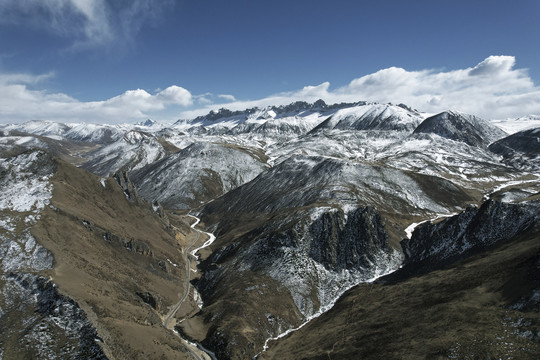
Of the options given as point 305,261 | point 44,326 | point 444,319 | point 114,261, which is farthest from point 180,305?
point 444,319

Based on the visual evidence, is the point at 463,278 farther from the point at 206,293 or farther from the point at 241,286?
the point at 206,293

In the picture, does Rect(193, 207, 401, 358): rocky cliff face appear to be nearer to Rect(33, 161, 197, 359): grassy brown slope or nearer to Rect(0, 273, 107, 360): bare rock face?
Rect(33, 161, 197, 359): grassy brown slope

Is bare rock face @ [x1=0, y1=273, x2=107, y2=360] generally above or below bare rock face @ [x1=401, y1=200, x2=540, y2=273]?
above

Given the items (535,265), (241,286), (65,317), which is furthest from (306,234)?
(65,317)

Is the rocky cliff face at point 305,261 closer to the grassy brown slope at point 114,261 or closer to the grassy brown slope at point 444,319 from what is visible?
the grassy brown slope at point 444,319

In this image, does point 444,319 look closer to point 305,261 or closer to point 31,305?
point 305,261

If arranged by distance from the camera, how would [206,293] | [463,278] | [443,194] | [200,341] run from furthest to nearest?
[443,194], [206,293], [200,341], [463,278]

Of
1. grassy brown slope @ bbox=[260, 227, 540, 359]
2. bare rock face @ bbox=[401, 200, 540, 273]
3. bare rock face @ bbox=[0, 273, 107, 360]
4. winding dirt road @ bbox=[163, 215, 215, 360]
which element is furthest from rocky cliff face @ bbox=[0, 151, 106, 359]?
bare rock face @ bbox=[401, 200, 540, 273]
